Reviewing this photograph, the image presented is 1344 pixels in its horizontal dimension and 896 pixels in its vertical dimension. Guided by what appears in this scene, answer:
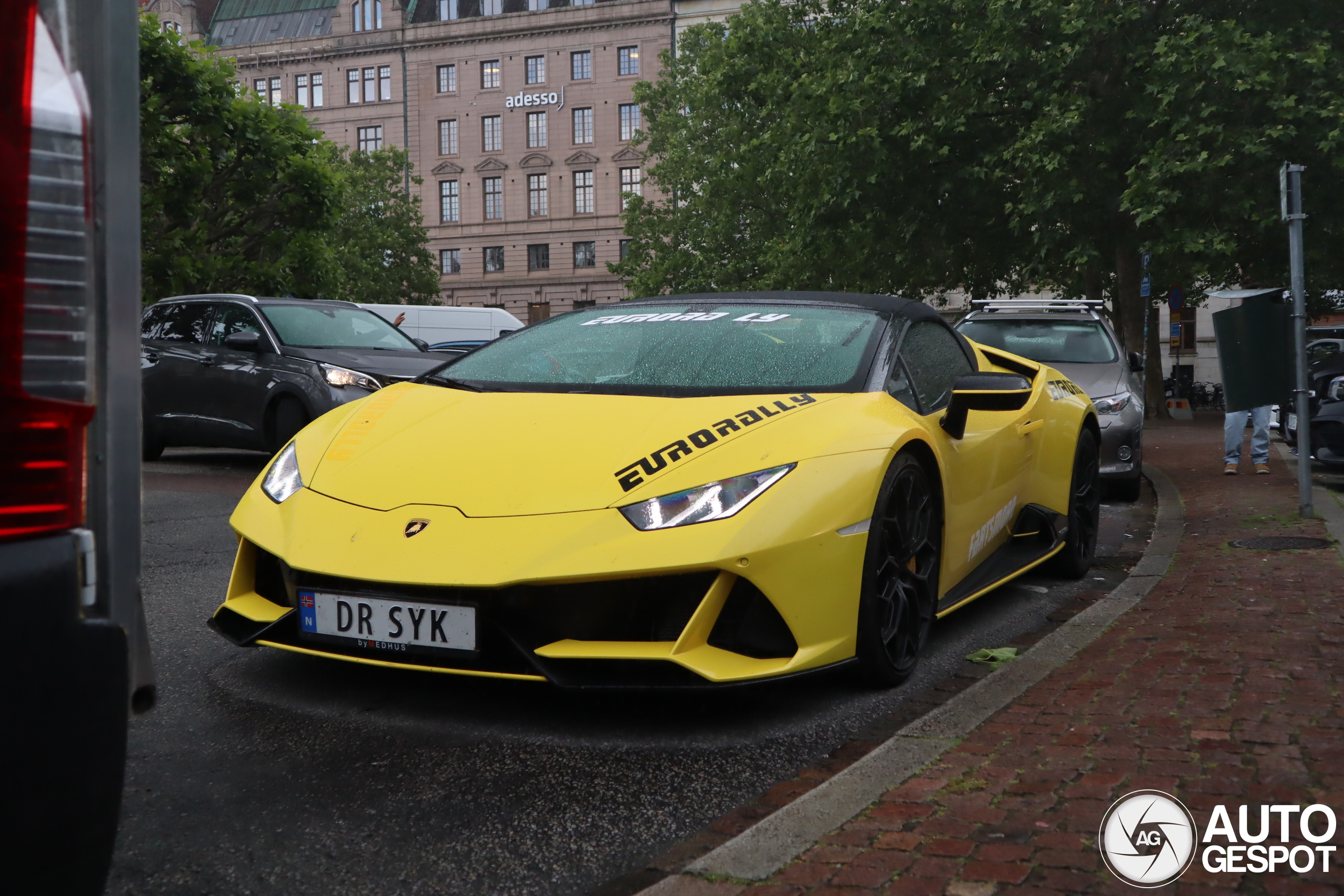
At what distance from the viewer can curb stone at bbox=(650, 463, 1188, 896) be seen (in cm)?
252

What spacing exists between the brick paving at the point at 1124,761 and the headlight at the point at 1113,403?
4.66 m

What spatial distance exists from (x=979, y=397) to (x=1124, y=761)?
1.72m

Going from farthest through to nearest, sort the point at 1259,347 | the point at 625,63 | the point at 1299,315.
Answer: the point at 625,63 → the point at 1259,347 → the point at 1299,315

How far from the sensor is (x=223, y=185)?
2228 centimetres

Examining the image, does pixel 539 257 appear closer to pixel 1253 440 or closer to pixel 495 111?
pixel 495 111

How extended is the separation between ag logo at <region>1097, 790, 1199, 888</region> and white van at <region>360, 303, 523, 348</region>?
2512 centimetres

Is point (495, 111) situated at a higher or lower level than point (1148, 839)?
higher

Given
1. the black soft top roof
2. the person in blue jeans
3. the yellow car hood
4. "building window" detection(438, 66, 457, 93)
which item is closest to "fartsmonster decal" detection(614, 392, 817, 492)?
the yellow car hood

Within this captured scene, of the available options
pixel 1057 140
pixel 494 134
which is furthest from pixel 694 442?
pixel 494 134

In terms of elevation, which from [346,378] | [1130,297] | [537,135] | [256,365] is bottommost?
[346,378]

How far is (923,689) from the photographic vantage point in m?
4.11

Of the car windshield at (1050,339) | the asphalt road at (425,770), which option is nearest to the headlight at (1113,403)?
the car windshield at (1050,339)

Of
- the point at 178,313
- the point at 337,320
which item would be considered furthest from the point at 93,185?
the point at 178,313

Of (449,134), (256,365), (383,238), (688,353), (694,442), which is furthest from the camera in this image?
(449,134)
